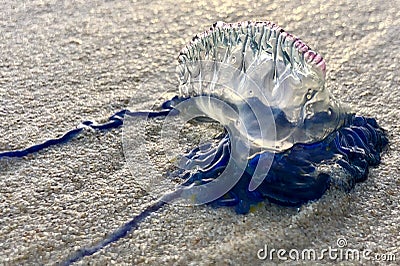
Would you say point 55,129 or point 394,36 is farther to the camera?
point 394,36

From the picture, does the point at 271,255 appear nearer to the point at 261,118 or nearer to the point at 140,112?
the point at 261,118

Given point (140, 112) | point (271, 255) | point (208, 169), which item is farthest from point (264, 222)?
point (140, 112)

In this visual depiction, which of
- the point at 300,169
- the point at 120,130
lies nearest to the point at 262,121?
the point at 300,169

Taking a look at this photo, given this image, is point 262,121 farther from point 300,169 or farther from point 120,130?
point 120,130
